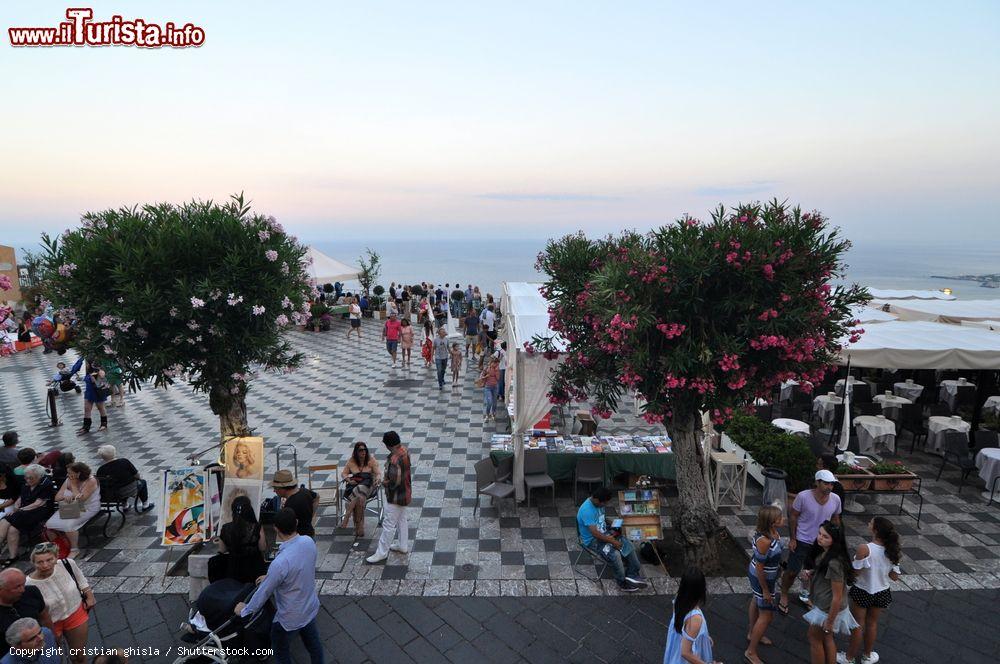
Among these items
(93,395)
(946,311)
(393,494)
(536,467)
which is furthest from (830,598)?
(93,395)

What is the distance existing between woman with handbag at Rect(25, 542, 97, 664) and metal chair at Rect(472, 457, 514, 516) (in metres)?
4.39

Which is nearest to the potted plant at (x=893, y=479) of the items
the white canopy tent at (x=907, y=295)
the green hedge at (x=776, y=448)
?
the green hedge at (x=776, y=448)

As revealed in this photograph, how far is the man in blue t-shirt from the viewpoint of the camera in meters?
5.52

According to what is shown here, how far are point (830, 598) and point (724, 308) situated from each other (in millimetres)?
2575

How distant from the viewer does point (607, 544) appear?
5555 millimetres

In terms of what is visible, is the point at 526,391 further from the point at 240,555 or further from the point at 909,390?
the point at 909,390

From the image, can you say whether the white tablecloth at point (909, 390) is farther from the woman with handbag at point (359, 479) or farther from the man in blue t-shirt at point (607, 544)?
the woman with handbag at point (359, 479)

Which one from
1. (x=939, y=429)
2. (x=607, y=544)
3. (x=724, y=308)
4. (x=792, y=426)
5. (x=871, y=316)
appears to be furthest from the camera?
(x=871, y=316)

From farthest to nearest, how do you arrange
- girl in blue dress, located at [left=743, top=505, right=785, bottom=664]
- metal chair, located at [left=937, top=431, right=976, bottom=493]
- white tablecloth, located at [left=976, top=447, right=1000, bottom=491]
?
metal chair, located at [left=937, top=431, right=976, bottom=493]
white tablecloth, located at [left=976, top=447, right=1000, bottom=491]
girl in blue dress, located at [left=743, top=505, right=785, bottom=664]

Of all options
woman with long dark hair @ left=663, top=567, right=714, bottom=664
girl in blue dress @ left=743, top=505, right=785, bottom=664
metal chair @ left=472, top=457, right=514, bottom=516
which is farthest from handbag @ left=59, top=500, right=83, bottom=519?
girl in blue dress @ left=743, top=505, right=785, bottom=664

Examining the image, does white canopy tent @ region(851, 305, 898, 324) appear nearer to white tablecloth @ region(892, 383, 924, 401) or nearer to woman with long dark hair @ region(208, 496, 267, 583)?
white tablecloth @ region(892, 383, 924, 401)

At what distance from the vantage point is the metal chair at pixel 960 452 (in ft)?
26.7

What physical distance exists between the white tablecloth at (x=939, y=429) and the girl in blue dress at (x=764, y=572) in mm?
7203

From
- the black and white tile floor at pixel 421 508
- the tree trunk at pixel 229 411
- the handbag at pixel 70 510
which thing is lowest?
the black and white tile floor at pixel 421 508
